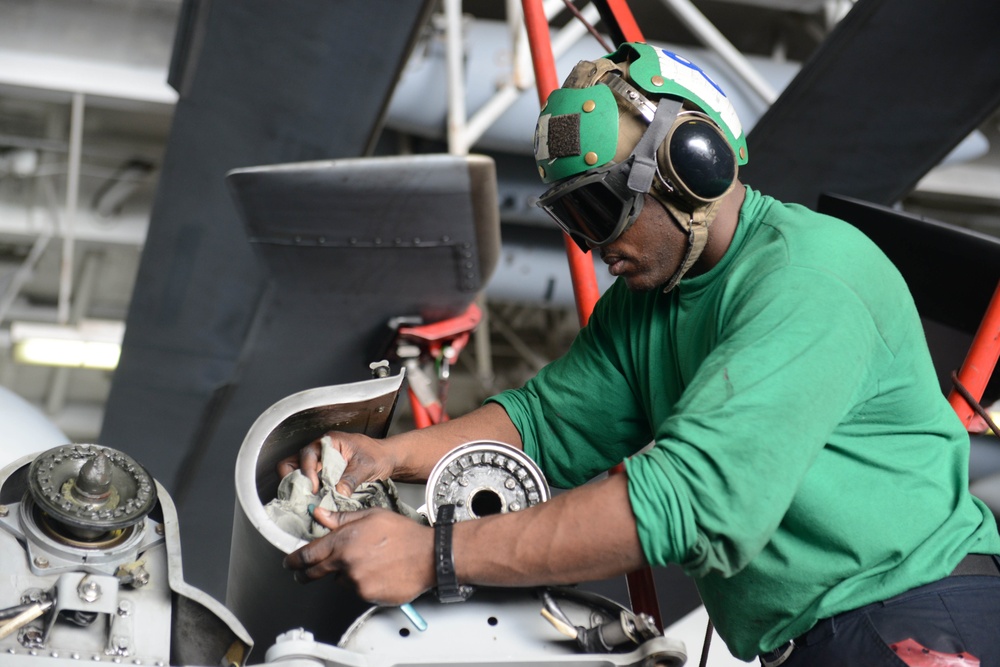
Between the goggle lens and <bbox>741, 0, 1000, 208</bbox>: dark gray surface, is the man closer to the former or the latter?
the goggle lens

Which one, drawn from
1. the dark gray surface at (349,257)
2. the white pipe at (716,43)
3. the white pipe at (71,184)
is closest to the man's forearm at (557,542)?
the dark gray surface at (349,257)

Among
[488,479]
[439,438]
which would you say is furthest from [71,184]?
[488,479]

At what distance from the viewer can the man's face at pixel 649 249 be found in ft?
6.03

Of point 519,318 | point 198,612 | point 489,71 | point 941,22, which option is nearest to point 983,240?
point 941,22

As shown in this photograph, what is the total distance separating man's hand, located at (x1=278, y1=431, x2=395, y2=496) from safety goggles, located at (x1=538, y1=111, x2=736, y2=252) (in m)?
0.57

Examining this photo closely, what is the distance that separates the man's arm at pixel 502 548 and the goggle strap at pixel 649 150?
50 cm

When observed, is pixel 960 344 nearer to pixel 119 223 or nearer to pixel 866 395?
pixel 866 395

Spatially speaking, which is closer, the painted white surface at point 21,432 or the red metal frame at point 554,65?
the red metal frame at point 554,65

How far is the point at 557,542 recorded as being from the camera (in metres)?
1.52

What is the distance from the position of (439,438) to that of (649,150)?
2.39 feet

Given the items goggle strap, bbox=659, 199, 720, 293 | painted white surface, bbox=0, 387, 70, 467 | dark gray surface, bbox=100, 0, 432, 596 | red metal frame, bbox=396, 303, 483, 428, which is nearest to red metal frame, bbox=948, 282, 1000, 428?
goggle strap, bbox=659, 199, 720, 293

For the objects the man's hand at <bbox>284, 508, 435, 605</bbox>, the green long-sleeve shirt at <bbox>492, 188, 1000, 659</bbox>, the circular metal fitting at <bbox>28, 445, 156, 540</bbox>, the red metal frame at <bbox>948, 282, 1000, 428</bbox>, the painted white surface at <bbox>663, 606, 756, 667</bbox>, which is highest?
the green long-sleeve shirt at <bbox>492, 188, 1000, 659</bbox>

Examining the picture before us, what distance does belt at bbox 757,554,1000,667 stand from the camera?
1788mm

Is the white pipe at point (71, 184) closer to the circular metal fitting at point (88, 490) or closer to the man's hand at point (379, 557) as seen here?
the circular metal fitting at point (88, 490)
